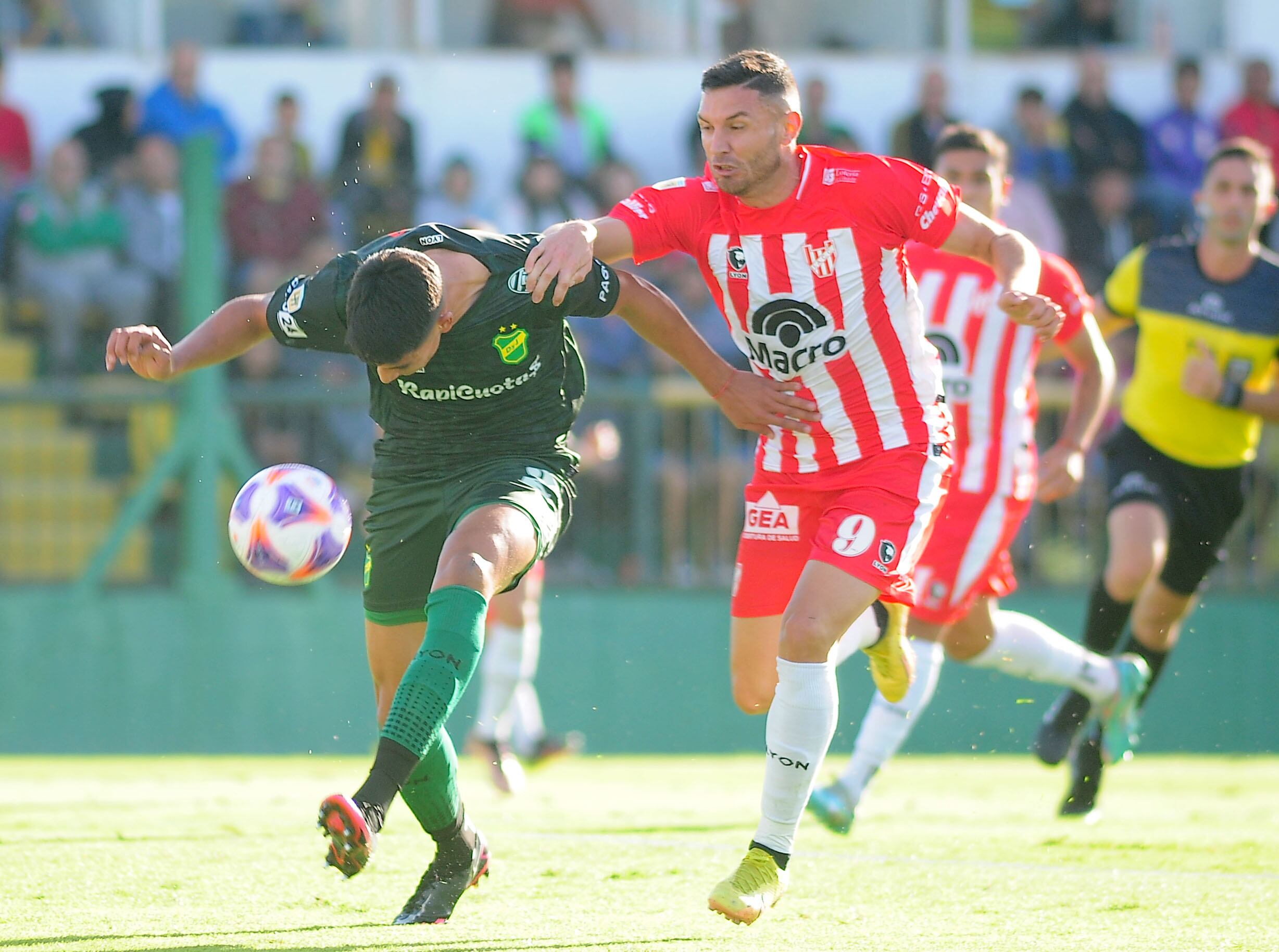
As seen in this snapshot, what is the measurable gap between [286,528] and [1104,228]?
9.54m

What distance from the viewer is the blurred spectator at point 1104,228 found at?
43.3 ft

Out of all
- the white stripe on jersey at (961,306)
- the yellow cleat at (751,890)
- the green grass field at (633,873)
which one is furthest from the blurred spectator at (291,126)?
the yellow cleat at (751,890)

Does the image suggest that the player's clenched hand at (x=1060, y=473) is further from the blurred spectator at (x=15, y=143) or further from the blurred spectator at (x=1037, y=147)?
the blurred spectator at (x=15, y=143)

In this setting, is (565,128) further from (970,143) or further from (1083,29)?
(970,143)

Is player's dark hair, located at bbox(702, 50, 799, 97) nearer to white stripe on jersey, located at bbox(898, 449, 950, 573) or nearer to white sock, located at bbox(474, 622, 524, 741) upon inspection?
white stripe on jersey, located at bbox(898, 449, 950, 573)

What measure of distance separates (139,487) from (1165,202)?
26.2 feet

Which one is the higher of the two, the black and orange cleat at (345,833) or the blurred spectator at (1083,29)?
the blurred spectator at (1083,29)

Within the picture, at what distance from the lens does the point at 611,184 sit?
12930 millimetres

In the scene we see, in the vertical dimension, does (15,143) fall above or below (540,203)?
above

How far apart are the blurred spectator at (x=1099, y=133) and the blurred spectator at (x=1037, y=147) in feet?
0.38

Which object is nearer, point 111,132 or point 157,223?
point 157,223

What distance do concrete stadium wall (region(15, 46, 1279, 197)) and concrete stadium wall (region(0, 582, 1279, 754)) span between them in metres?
4.80

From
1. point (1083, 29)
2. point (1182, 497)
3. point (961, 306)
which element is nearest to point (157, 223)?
point (961, 306)

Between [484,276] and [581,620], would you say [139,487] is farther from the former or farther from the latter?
[484,276]
